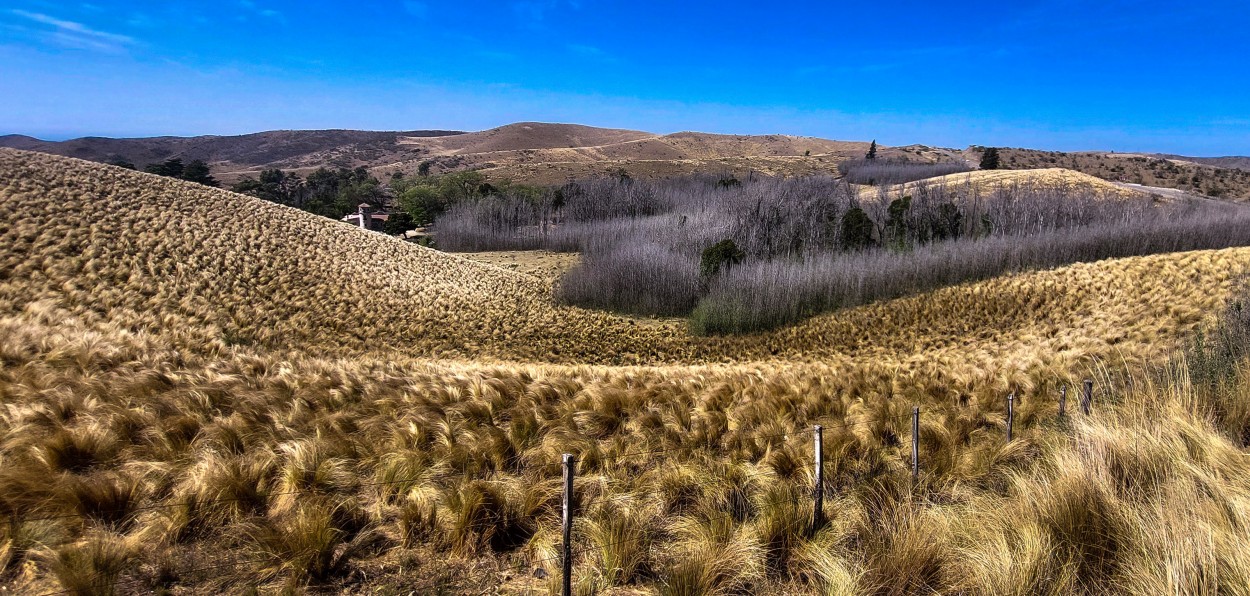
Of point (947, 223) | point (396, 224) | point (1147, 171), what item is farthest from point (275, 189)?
point (1147, 171)

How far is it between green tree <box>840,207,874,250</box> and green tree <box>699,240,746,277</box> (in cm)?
733

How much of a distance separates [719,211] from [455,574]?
43.0 metres

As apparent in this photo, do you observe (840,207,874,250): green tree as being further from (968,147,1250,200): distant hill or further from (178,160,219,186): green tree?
(178,160,219,186): green tree

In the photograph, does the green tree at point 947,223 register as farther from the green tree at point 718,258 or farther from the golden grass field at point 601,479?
the golden grass field at point 601,479

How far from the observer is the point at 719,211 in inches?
1764

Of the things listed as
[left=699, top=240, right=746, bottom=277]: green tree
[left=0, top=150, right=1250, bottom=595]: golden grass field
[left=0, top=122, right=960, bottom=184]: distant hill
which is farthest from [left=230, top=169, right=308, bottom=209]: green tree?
[left=0, top=150, right=1250, bottom=595]: golden grass field

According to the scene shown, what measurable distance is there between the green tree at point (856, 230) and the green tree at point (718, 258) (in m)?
7.33

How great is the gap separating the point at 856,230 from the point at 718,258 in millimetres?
9166

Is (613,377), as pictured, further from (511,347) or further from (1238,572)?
(511,347)

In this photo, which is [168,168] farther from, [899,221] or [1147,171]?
[1147,171]

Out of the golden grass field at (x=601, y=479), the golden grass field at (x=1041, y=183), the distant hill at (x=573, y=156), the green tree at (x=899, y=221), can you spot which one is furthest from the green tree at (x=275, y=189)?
the golden grass field at (x=1041, y=183)

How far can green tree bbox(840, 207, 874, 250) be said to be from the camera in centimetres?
3391

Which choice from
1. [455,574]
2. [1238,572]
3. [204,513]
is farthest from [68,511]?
[1238,572]

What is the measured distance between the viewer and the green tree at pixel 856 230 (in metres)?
33.9
